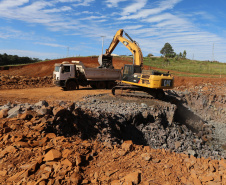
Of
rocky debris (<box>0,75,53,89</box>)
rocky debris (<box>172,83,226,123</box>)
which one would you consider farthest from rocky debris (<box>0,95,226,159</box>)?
rocky debris (<box>0,75,53,89</box>)

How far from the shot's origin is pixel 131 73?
13633mm

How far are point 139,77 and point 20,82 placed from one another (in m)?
13.6

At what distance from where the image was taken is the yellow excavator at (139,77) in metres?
12.1

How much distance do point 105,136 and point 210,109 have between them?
13896 millimetres

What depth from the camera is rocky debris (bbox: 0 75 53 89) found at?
60.5 feet

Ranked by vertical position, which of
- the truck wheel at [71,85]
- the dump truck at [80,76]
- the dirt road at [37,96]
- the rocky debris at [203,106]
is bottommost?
the rocky debris at [203,106]

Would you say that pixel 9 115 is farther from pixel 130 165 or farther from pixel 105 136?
pixel 130 165

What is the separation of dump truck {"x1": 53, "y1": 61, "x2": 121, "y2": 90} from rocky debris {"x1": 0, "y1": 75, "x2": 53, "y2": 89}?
538cm

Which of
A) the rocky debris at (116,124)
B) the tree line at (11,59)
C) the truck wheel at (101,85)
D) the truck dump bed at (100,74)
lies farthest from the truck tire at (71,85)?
the tree line at (11,59)

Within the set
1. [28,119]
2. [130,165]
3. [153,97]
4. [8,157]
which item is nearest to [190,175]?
[130,165]

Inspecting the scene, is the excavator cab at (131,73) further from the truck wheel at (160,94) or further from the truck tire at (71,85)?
the truck tire at (71,85)

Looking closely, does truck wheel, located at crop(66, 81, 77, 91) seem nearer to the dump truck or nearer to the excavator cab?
the dump truck

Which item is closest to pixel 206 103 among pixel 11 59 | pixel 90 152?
pixel 90 152

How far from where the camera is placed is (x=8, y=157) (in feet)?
14.0
